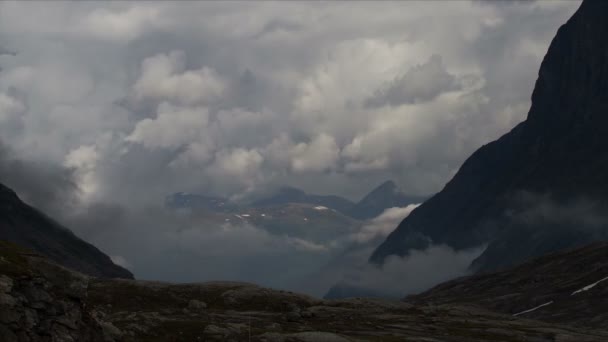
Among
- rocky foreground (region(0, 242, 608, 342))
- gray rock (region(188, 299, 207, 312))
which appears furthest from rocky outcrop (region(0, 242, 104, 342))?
gray rock (region(188, 299, 207, 312))

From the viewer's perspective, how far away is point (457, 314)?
A: 188 meters

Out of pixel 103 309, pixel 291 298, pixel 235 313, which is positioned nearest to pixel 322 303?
pixel 291 298

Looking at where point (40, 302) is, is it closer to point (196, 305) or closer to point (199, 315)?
point (199, 315)

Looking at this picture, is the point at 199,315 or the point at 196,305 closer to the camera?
the point at 199,315

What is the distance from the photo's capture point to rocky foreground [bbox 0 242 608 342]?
61219 mm

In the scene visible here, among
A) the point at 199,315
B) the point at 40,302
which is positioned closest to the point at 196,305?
the point at 199,315

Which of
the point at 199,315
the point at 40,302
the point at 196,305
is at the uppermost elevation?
the point at 196,305

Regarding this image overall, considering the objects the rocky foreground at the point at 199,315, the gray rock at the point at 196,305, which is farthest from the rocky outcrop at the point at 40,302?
the gray rock at the point at 196,305

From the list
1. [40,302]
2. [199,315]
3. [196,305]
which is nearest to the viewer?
[40,302]

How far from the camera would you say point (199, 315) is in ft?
396

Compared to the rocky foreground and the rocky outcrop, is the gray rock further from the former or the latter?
the rocky outcrop

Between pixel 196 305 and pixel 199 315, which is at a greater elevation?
pixel 196 305

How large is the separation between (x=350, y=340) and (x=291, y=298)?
51.2 meters

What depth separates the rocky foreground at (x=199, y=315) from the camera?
2410 inches
